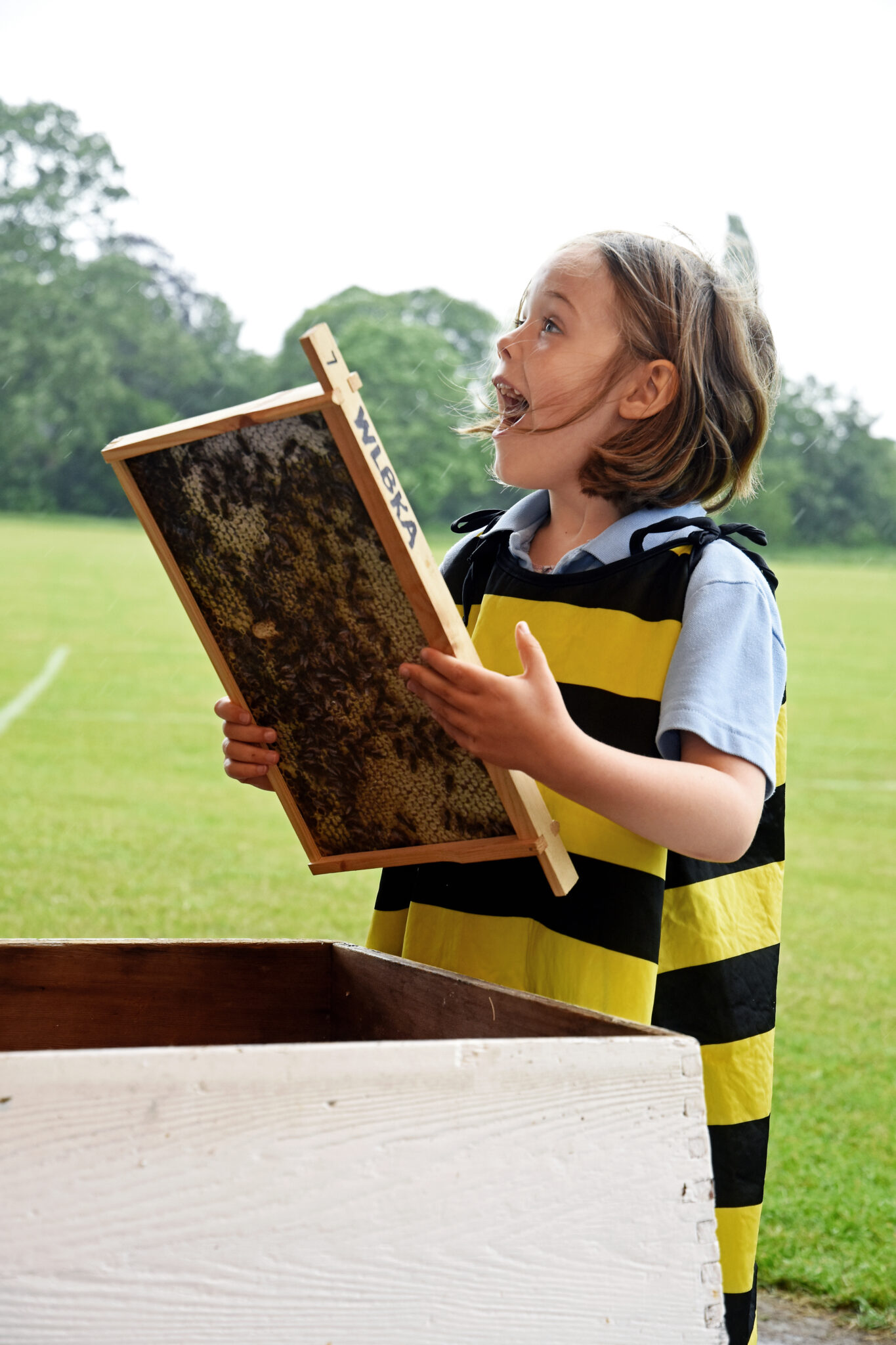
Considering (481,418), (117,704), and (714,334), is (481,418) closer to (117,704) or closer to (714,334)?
(714,334)

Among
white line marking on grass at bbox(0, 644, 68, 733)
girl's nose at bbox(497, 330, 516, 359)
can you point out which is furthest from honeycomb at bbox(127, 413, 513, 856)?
white line marking on grass at bbox(0, 644, 68, 733)

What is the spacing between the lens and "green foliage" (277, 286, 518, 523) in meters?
8.05

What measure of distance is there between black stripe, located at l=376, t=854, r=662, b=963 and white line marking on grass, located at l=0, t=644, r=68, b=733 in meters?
8.74

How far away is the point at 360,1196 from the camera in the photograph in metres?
0.78

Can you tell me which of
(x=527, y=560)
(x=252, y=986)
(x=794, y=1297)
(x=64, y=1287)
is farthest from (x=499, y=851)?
(x=794, y=1297)

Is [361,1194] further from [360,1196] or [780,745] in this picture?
[780,745]

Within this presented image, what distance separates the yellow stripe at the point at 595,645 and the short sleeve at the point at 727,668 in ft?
0.10

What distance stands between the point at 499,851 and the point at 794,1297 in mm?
1692

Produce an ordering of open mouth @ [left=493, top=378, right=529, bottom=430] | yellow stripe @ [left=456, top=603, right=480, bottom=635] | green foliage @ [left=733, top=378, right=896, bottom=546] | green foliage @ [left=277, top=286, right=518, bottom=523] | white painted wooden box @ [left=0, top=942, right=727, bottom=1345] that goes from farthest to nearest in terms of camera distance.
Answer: green foliage @ [left=733, top=378, right=896, bottom=546], green foliage @ [left=277, top=286, right=518, bottom=523], yellow stripe @ [left=456, top=603, right=480, bottom=635], open mouth @ [left=493, top=378, right=529, bottom=430], white painted wooden box @ [left=0, top=942, right=727, bottom=1345]

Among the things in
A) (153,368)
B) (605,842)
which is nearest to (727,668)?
(605,842)

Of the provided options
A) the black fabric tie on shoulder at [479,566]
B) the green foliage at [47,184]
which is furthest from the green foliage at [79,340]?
the black fabric tie on shoulder at [479,566]

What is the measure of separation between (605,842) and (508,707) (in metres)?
0.27

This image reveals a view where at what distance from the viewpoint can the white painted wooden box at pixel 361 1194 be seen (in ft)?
2.46

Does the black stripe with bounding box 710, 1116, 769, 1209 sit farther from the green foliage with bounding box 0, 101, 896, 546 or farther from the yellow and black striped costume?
the green foliage with bounding box 0, 101, 896, 546
